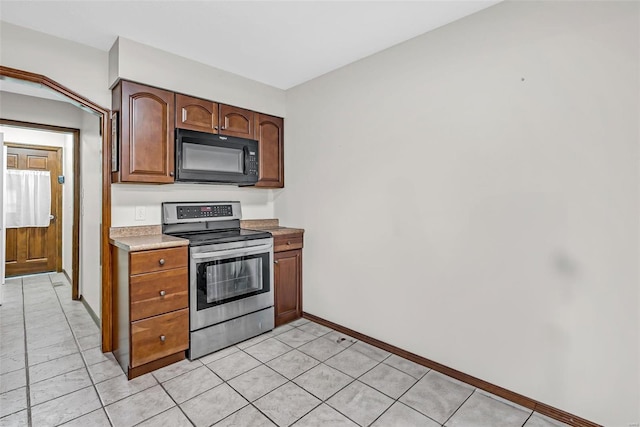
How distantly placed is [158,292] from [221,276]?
50cm

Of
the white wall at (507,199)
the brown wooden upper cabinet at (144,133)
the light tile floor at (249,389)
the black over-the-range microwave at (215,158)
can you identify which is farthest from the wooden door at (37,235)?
the white wall at (507,199)

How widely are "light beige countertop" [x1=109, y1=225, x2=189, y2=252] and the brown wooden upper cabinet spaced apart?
45 centimetres

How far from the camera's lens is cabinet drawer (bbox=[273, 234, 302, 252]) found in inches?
126

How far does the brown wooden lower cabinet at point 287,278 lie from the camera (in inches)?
128

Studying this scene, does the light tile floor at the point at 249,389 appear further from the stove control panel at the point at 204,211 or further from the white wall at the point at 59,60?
the white wall at the point at 59,60

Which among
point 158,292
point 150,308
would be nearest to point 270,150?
point 158,292

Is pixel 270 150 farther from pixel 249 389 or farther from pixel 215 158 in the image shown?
pixel 249 389

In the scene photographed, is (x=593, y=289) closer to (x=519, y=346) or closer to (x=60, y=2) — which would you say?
(x=519, y=346)

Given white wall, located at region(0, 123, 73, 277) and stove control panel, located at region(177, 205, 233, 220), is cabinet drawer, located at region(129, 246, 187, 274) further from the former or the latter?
white wall, located at region(0, 123, 73, 277)

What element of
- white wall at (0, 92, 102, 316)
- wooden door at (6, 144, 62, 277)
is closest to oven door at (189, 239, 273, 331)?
white wall at (0, 92, 102, 316)

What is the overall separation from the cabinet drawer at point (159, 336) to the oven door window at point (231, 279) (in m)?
0.19

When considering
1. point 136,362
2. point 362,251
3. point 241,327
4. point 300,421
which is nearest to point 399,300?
point 362,251

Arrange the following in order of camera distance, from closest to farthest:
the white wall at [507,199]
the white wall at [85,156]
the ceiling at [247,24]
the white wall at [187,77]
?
the white wall at [507,199] < the ceiling at [247,24] < the white wall at [187,77] < the white wall at [85,156]

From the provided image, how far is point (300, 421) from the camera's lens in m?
1.85
